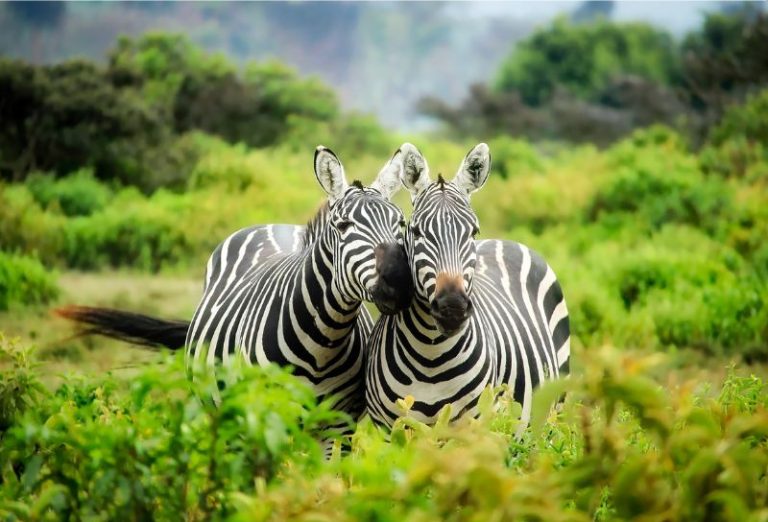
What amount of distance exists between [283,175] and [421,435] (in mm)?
13102

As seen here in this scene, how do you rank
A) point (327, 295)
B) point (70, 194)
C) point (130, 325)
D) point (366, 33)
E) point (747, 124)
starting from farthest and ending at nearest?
point (366, 33) < point (747, 124) < point (70, 194) < point (130, 325) < point (327, 295)

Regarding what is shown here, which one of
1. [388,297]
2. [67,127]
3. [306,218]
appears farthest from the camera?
[67,127]

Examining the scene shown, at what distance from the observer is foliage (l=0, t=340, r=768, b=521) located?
2.10m

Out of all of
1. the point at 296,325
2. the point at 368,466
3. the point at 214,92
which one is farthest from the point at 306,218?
the point at 368,466

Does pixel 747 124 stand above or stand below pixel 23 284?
above

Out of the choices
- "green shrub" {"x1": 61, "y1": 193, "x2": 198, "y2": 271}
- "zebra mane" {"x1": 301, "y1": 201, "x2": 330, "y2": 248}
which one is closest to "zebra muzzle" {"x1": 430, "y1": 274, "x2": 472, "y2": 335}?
"zebra mane" {"x1": 301, "y1": 201, "x2": 330, "y2": 248}

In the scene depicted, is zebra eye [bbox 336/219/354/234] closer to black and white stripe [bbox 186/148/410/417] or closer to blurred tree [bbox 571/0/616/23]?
black and white stripe [bbox 186/148/410/417]

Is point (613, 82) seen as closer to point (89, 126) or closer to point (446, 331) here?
point (89, 126)

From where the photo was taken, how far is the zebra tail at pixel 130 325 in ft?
19.0

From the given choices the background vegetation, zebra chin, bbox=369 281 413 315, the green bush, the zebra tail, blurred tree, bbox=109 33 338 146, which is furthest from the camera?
blurred tree, bbox=109 33 338 146

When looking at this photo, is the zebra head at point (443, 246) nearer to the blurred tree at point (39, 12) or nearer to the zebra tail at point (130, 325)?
the zebra tail at point (130, 325)

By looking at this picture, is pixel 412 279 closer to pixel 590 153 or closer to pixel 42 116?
pixel 42 116

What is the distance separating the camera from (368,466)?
2.17m

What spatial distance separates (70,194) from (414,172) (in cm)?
992
